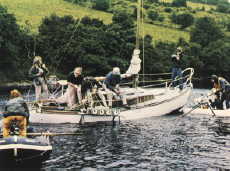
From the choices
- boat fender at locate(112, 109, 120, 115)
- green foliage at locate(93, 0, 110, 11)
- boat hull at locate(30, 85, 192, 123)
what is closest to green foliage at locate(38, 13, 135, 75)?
green foliage at locate(93, 0, 110, 11)

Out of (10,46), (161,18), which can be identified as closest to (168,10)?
(161,18)

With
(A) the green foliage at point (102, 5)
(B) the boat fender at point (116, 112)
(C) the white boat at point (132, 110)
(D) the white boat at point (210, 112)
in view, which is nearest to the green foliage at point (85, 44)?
(A) the green foliage at point (102, 5)

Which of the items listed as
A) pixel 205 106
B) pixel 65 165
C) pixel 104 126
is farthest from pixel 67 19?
pixel 65 165

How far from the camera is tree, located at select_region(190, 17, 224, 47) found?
131625 millimetres

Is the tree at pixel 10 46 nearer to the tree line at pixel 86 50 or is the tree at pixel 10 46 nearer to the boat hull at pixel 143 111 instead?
the tree line at pixel 86 50

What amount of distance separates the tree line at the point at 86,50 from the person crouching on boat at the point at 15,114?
59.6 metres

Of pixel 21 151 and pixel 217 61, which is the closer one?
pixel 21 151

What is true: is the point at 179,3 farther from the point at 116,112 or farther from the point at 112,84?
the point at 116,112

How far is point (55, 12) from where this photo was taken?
114438 mm

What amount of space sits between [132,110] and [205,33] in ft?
343

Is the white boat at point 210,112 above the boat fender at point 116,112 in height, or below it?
below

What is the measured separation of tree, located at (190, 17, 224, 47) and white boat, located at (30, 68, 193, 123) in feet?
313

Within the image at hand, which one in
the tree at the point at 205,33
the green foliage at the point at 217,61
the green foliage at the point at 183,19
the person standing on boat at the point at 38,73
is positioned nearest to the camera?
the person standing on boat at the point at 38,73

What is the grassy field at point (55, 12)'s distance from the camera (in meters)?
112
